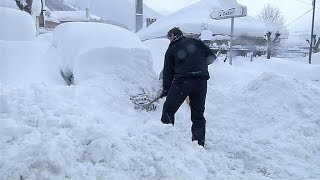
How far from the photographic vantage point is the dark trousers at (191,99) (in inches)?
176

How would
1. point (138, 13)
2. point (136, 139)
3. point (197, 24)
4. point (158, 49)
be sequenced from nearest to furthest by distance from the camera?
point (136, 139), point (158, 49), point (138, 13), point (197, 24)

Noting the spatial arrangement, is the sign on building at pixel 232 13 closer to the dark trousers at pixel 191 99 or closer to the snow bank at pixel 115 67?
the snow bank at pixel 115 67

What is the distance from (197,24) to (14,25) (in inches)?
1032

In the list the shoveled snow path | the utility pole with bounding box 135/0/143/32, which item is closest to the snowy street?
the shoveled snow path

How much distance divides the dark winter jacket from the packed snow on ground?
79cm

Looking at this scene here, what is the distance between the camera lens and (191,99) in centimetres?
463

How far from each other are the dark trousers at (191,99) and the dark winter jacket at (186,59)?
0.09 metres

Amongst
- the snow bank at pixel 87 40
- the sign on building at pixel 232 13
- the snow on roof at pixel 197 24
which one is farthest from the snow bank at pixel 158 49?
the snow on roof at pixel 197 24

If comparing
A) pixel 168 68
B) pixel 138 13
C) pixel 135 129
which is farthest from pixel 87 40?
pixel 138 13

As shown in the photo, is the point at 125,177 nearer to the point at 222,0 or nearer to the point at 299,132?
the point at 299,132

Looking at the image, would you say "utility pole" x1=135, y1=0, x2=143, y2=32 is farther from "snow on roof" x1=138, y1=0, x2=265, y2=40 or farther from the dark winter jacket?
"snow on roof" x1=138, y1=0, x2=265, y2=40

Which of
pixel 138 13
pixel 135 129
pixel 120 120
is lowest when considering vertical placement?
pixel 120 120

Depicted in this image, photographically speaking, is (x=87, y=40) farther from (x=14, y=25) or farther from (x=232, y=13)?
(x=232, y=13)

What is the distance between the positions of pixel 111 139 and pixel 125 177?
17.9 inches
